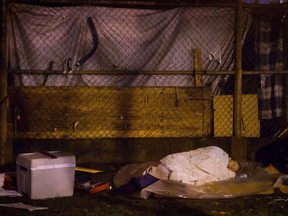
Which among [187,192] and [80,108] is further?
[80,108]

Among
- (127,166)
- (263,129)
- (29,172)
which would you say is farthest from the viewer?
(263,129)

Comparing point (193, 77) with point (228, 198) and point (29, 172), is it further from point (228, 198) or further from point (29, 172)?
point (29, 172)

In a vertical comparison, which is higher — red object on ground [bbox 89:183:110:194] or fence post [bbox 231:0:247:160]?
fence post [bbox 231:0:247:160]

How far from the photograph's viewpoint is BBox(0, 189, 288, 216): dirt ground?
5.99 meters

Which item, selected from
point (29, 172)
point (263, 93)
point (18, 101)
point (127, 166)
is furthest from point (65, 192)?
point (263, 93)

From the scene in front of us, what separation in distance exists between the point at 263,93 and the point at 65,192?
13.6 ft

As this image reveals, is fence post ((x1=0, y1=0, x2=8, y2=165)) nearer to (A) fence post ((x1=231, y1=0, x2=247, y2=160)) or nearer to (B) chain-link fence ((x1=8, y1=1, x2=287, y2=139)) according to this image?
(B) chain-link fence ((x1=8, y1=1, x2=287, y2=139))

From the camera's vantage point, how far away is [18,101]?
8.02m

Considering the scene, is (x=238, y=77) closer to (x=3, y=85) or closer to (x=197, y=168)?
(x=197, y=168)

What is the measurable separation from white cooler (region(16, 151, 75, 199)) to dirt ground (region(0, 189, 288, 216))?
12cm

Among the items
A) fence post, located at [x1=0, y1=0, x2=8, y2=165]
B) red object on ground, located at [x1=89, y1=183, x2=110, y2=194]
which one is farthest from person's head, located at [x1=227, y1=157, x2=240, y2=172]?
fence post, located at [x1=0, y1=0, x2=8, y2=165]

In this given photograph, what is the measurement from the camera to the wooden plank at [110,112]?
8.05 meters

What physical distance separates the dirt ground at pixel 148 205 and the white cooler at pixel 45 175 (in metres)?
0.12

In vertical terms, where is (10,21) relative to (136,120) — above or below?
above
